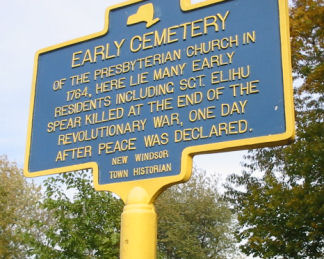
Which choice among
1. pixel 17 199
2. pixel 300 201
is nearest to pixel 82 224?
pixel 300 201

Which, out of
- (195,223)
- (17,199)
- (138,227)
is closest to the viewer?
(138,227)

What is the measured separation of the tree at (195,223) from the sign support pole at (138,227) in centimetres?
3058

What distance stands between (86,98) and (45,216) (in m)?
27.3

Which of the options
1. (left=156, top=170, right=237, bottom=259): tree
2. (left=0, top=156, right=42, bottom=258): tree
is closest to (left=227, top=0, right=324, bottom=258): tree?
(left=0, top=156, right=42, bottom=258): tree

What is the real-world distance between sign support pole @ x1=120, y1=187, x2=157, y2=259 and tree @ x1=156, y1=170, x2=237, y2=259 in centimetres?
3058

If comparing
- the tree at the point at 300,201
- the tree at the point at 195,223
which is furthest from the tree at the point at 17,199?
the tree at the point at 300,201

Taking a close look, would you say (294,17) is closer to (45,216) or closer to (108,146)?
(108,146)

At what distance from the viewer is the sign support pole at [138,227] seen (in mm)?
5562

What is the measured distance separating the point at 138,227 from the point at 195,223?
3195cm

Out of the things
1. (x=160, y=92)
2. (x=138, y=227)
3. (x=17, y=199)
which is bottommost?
(x=138, y=227)

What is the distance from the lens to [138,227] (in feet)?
18.4

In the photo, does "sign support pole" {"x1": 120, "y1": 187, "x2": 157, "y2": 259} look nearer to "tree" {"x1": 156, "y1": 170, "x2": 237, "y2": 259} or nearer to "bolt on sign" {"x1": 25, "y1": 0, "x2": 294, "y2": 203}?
"bolt on sign" {"x1": 25, "y1": 0, "x2": 294, "y2": 203}

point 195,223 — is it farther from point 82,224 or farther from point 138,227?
point 138,227

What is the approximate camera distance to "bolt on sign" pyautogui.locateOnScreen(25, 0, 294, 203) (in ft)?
17.5
